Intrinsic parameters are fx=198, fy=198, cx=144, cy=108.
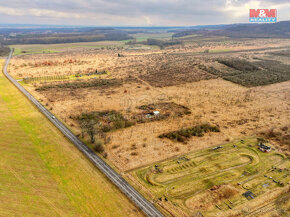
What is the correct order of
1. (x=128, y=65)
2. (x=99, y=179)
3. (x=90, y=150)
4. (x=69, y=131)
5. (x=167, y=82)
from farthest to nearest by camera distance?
1. (x=128, y=65)
2. (x=167, y=82)
3. (x=69, y=131)
4. (x=90, y=150)
5. (x=99, y=179)

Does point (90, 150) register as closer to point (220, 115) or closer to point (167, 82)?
point (220, 115)

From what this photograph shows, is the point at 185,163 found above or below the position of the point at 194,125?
below

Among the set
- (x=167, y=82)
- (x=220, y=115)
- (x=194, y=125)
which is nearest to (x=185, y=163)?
(x=194, y=125)

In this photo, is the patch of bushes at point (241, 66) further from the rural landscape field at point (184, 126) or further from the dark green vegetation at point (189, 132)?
the dark green vegetation at point (189, 132)

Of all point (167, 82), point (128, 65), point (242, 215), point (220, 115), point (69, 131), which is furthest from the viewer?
point (128, 65)

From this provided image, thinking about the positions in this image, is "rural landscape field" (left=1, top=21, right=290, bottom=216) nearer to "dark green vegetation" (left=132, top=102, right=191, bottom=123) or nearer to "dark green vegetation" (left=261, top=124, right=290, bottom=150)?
"dark green vegetation" (left=261, top=124, right=290, bottom=150)

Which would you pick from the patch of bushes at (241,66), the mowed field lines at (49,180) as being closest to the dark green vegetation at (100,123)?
the mowed field lines at (49,180)

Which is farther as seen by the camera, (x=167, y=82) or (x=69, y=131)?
(x=167, y=82)
